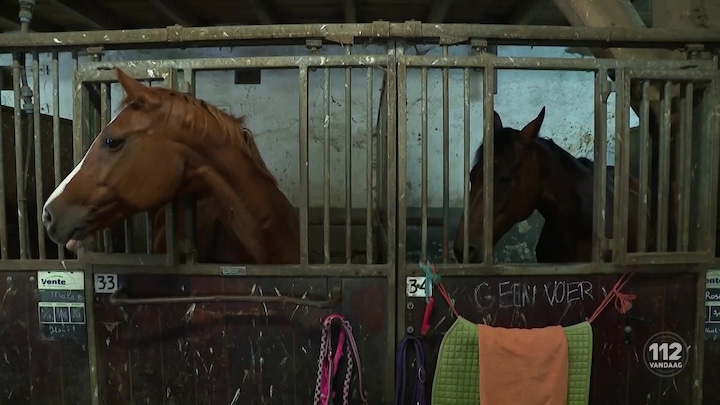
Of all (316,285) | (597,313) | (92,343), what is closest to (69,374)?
(92,343)

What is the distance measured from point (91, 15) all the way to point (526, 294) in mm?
2731

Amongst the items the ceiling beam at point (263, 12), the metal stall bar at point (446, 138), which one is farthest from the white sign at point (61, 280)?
the ceiling beam at point (263, 12)

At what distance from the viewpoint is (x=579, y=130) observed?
Result: 3.12m

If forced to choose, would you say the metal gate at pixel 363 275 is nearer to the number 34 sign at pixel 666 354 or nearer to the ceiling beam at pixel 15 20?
the number 34 sign at pixel 666 354

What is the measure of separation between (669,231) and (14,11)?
3436 mm

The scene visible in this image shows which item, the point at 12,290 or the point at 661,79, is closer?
the point at 661,79

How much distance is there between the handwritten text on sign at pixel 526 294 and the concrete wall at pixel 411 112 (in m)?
1.75

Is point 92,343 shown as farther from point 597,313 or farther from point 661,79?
point 661,79

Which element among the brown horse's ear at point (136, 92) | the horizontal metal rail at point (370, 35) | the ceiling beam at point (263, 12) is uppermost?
the ceiling beam at point (263, 12)

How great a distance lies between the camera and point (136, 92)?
121 centimetres

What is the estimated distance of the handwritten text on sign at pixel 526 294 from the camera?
134 cm

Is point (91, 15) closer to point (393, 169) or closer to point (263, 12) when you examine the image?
point (263, 12)

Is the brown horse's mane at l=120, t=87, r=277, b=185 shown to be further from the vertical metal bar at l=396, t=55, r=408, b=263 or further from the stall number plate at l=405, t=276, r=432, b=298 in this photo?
the stall number plate at l=405, t=276, r=432, b=298

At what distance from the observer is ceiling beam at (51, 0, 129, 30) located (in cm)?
245
